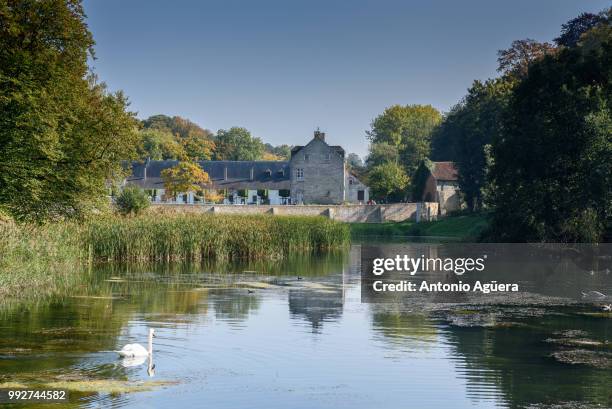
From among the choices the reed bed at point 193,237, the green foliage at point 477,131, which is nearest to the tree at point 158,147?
the green foliage at point 477,131

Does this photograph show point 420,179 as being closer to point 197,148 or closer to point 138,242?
point 197,148

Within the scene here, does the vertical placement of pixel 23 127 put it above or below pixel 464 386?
above

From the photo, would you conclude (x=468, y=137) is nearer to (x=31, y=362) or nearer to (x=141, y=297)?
(x=141, y=297)

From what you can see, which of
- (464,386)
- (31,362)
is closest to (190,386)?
(31,362)

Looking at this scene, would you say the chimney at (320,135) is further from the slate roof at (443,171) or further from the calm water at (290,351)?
the calm water at (290,351)

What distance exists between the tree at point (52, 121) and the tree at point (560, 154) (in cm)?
2240

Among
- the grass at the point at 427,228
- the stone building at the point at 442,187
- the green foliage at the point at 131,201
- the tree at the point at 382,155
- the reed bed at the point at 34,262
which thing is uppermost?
the tree at the point at 382,155

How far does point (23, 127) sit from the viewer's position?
42531 millimetres

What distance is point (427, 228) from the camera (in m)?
94.3

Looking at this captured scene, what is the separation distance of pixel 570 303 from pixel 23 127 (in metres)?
26.0

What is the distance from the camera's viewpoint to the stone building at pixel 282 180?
124625mm

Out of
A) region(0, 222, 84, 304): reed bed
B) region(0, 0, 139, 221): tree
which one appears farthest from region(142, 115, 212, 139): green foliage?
region(0, 222, 84, 304): reed bed

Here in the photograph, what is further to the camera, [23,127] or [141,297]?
[23,127]

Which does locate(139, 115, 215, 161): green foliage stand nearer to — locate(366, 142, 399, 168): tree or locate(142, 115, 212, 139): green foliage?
locate(142, 115, 212, 139): green foliage
